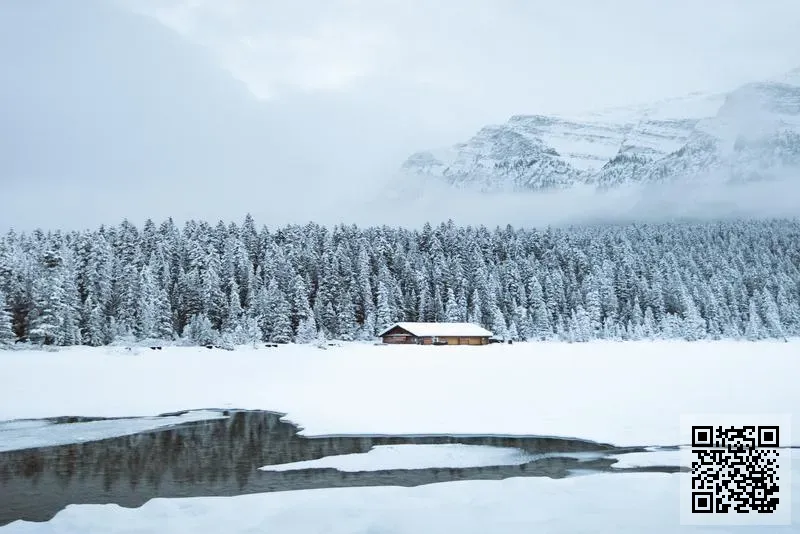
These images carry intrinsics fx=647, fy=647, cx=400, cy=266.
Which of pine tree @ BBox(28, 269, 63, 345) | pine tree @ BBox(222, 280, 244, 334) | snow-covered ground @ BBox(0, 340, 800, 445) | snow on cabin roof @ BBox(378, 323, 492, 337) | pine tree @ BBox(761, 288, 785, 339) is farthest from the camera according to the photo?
pine tree @ BBox(761, 288, 785, 339)

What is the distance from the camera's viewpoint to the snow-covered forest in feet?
293

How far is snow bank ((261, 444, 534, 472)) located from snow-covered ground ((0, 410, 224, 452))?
10.8 meters

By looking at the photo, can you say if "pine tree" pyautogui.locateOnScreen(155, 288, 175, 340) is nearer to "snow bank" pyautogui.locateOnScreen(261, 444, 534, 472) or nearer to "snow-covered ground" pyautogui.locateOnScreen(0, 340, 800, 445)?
"snow-covered ground" pyautogui.locateOnScreen(0, 340, 800, 445)

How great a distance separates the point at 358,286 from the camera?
116375 mm

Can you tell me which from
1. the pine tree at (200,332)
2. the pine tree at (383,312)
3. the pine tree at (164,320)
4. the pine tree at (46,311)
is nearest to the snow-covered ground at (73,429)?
the pine tree at (46,311)

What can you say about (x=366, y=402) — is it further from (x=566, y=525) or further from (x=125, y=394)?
(x=566, y=525)

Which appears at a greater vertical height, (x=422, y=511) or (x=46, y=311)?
(x=46, y=311)

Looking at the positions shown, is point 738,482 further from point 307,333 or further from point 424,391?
point 307,333

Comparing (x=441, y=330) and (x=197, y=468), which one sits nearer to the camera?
(x=197, y=468)

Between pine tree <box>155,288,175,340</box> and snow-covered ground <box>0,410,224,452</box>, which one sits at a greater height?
pine tree <box>155,288,175,340</box>

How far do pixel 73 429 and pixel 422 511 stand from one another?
21320 mm

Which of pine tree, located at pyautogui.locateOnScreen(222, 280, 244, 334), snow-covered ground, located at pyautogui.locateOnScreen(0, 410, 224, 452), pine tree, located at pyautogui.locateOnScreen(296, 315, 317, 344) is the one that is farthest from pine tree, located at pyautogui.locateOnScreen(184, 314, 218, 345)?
snow-covered ground, located at pyautogui.locateOnScreen(0, 410, 224, 452)

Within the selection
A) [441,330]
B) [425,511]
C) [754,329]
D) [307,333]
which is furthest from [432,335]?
[425,511]

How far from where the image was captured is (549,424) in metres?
28.2
